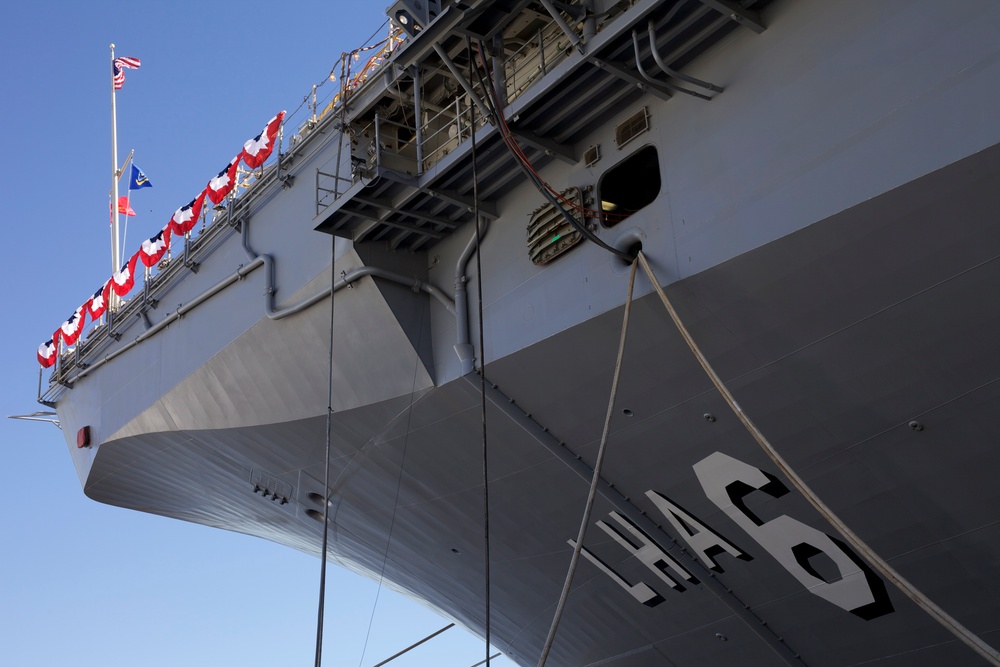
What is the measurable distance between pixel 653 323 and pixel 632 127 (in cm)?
189

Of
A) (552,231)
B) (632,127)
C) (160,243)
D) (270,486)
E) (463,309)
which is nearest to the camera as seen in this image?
(632,127)

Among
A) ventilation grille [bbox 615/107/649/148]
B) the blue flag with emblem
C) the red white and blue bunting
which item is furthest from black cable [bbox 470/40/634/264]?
the blue flag with emblem

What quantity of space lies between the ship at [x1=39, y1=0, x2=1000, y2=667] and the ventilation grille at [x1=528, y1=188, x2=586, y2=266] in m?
0.04

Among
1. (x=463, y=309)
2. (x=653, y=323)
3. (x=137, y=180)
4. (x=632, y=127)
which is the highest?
(x=137, y=180)

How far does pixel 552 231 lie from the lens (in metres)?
9.69

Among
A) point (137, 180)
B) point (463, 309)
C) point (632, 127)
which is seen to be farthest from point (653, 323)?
point (137, 180)

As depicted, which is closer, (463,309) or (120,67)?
(463,309)

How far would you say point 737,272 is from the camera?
7922mm

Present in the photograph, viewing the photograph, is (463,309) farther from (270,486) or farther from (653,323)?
(270,486)

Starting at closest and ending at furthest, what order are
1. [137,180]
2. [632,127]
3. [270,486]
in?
1. [632,127]
2. [270,486]
3. [137,180]

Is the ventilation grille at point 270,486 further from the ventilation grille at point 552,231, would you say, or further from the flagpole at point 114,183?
the flagpole at point 114,183

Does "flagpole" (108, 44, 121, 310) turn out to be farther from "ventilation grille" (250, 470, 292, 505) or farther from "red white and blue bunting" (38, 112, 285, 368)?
"ventilation grille" (250, 470, 292, 505)

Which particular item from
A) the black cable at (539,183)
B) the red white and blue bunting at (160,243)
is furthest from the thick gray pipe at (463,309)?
the red white and blue bunting at (160,243)

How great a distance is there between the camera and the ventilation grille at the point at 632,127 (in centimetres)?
906
